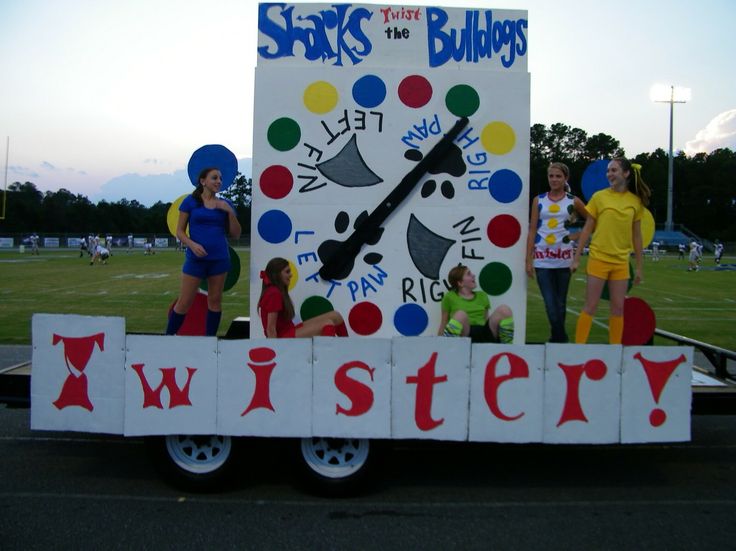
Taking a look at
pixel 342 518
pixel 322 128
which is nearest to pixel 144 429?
pixel 342 518

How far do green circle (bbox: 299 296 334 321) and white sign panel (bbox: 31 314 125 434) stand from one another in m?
1.42

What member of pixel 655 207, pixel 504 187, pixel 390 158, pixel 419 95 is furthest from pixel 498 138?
pixel 655 207

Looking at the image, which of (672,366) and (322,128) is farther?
(322,128)

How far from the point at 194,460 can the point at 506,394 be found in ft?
6.26

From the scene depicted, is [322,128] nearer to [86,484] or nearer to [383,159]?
[383,159]

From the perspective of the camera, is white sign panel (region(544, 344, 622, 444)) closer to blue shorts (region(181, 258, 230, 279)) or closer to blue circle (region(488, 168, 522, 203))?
blue circle (region(488, 168, 522, 203))

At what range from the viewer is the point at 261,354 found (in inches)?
157

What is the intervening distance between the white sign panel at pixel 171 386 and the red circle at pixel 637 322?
9.97 ft

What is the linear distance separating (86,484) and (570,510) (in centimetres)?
293

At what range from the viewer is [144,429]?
402 cm

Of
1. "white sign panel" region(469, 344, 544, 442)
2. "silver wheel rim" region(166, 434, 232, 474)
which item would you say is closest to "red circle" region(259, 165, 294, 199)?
"silver wheel rim" region(166, 434, 232, 474)

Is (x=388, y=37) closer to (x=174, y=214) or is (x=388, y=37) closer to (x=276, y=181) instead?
(x=276, y=181)

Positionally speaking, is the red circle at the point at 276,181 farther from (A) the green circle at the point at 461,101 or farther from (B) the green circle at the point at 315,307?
(A) the green circle at the point at 461,101

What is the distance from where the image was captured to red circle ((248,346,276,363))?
3975 millimetres
